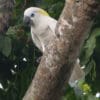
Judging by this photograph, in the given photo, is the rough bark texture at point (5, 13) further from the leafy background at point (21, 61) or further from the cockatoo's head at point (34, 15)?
the cockatoo's head at point (34, 15)

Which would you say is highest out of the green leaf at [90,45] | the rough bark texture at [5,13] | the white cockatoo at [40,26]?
the rough bark texture at [5,13]

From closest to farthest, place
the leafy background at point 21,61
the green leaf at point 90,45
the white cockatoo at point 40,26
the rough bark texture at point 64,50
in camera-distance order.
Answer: the rough bark texture at point 64,50 → the green leaf at point 90,45 → the leafy background at point 21,61 → the white cockatoo at point 40,26

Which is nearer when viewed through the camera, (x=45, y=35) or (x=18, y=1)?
(x=18, y=1)

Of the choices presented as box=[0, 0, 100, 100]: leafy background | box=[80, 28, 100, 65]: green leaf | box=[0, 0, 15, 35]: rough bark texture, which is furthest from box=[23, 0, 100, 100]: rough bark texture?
box=[0, 0, 15, 35]: rough bark texture

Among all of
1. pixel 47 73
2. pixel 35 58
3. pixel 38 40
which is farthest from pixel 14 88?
pixel 47 73

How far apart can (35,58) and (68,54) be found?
995 mm

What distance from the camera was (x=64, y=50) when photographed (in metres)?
1.58

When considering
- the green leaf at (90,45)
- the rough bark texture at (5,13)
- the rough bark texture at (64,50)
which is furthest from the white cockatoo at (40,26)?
the rough bark texture at (64,50)

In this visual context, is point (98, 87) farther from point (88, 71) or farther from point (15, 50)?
point (15, 50)

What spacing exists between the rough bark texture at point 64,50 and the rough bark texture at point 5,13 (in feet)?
2.21

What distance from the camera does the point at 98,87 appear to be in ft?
7.45

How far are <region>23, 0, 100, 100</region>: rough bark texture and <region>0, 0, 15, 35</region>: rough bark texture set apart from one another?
26.6 inches

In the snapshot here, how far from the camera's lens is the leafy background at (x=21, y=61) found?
225 cm

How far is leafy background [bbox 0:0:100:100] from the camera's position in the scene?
7.39 ft
